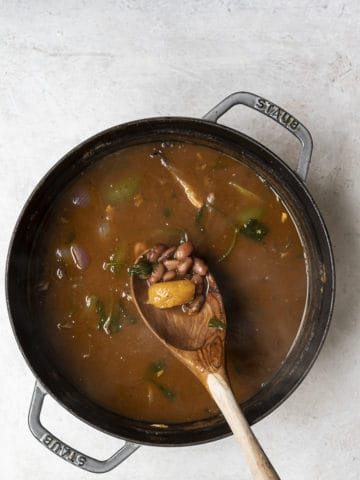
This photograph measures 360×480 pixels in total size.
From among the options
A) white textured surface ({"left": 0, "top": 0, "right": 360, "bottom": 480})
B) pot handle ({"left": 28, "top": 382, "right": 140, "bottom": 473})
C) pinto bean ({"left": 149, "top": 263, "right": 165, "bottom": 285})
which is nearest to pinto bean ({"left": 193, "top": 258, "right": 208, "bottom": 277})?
pinto bean ({"left": 149, "top": 263, "right": 165, "bottom": 285})

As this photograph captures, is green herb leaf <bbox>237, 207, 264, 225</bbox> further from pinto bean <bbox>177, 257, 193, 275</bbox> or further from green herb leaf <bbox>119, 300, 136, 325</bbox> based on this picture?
green herb leaf <bbox>119, 300, 136, 325</bbox>

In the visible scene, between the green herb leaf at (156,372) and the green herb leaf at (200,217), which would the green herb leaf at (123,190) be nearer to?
the green herb leaf at (200,217)

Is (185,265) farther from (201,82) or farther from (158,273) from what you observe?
(201,82)

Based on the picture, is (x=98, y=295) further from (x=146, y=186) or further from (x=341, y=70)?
(x=341, y=70)

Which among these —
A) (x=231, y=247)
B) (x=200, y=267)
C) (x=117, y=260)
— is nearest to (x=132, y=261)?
(x=117, y=260)

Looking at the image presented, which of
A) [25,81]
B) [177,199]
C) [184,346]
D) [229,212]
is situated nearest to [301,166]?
[229,212]

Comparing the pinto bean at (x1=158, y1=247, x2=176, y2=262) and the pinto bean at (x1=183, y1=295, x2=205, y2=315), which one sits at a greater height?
the pinto bean at (x1=158, y1=247, x2=176, y2=262)
